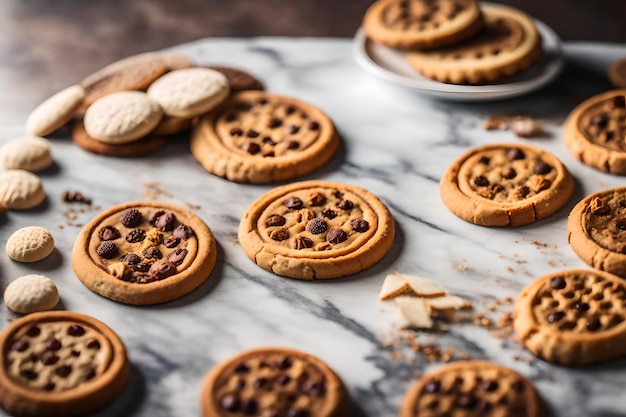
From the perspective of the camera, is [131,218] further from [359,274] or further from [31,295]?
[359,274]

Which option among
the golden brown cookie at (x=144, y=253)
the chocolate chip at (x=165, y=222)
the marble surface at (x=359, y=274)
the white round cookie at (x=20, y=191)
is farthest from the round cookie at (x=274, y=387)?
the white round cookie at (x=20, y=191)

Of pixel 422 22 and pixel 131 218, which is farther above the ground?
pixel 422 22

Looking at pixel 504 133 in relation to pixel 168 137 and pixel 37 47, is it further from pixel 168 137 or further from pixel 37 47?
pixel 37 47

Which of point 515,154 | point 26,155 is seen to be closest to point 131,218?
point 26,155

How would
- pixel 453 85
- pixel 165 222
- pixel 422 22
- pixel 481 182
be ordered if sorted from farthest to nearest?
pixel 422 22 < pixel 453 85 < pixel 481 182 < pixel 165 222

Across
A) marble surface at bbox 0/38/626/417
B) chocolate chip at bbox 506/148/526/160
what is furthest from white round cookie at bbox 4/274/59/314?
chocolate chip at bbox 506/148/526/160

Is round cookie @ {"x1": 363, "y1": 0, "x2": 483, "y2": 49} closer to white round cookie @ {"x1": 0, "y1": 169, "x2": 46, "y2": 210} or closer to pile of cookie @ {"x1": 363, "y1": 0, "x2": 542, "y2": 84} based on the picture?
pile of cookie @ {"x1": 363, "y1": 0, "x2": 542, "y2": 84}

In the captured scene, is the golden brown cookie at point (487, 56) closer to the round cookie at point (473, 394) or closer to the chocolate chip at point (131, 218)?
the chocolate chip at point (131, 218)
